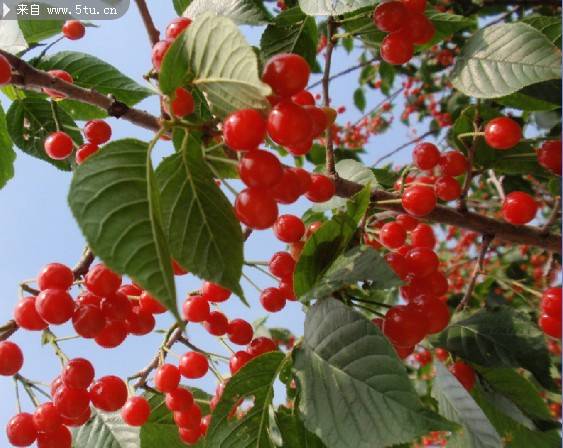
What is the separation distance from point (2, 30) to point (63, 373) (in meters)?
1.34

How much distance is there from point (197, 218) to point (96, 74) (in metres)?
1.17

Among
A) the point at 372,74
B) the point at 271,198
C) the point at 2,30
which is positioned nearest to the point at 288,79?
the point at 271,198

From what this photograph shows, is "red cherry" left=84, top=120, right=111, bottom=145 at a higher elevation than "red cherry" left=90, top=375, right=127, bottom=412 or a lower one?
higher

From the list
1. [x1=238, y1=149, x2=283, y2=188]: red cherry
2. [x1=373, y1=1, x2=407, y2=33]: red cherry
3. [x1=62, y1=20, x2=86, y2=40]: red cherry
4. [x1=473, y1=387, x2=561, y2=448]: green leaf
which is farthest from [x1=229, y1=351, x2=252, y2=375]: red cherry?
[x1=62, y1=20, x2=86, y2=40]: red cherry

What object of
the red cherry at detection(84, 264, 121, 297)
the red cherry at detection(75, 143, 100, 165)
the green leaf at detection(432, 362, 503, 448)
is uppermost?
the red cherry at detection(75, 143, 100, 165)

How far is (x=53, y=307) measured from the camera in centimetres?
146

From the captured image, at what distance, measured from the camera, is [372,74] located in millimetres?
6570

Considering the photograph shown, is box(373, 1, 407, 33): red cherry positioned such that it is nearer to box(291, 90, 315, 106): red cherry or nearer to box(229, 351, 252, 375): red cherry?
box(291, 90, 315, 106): red cherry

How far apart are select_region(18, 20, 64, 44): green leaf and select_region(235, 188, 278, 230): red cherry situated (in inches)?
56.4

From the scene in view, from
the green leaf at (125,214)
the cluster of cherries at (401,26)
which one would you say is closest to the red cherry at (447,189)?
the cluster of cherries at (401,26)

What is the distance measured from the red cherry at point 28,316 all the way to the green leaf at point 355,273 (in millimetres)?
708

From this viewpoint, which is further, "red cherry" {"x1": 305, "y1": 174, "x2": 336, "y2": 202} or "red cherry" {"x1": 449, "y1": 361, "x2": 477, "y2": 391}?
"red cherry" {"x1": 449, "y1": 361, "x2": 477, "y2": 391}

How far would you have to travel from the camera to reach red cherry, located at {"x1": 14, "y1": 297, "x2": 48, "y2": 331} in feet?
4.97

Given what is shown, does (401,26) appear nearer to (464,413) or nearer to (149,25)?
(149,25)
